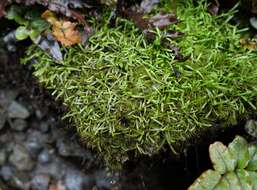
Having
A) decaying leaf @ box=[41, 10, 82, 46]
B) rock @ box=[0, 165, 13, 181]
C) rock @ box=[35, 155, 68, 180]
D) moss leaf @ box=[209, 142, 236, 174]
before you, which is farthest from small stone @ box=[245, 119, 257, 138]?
rock @ box=[0, 165, 13, 181]

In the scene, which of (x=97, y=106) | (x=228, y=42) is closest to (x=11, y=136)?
(x=97, y=106)

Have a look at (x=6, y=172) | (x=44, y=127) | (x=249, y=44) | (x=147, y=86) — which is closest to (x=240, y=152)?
(x=147, y=86)

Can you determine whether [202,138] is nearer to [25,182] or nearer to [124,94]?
[124,94]

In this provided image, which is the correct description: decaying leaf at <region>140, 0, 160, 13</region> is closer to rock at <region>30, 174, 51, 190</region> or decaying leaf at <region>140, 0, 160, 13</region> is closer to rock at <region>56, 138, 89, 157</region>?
rock at <region>56, 138, 89, 157</region>

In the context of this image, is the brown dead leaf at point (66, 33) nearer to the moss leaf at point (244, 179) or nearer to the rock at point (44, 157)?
the rock at point (44, 157)

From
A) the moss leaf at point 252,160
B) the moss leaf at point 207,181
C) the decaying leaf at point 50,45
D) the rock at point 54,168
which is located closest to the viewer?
the moss leaf at point 207,181

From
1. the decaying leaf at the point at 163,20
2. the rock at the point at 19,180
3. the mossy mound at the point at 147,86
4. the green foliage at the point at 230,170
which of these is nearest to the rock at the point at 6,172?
the rock at the point at 19,180

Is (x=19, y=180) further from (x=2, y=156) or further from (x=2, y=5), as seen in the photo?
(x=2, y=5)
